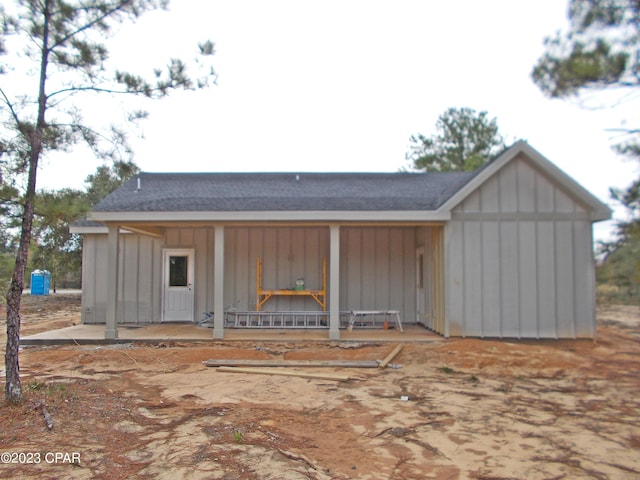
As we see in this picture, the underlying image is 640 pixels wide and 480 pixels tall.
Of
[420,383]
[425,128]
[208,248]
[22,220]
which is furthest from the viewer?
[425,128]

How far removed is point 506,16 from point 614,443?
6520mm

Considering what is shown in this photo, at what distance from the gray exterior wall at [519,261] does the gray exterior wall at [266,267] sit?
2359mm

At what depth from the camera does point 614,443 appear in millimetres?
4383

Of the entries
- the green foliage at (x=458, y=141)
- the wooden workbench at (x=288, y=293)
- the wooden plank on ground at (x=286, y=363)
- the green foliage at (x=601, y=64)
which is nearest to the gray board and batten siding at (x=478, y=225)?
the wooden workbench at (x=288, y=293)

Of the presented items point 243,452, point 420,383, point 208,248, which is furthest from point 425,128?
point 243,452

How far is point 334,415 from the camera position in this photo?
5.18 m

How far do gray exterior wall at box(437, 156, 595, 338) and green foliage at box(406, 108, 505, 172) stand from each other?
79.7ft

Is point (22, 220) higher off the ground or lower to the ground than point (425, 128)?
lower

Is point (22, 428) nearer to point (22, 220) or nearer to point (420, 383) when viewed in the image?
point (22, 220)

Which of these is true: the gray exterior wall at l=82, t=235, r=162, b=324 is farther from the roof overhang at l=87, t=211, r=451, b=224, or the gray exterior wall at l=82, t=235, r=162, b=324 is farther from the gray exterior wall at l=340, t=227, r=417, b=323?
the gray exterior wall at l=340, t=227, r=417, b=323

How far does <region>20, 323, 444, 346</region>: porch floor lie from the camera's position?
29.7 feet

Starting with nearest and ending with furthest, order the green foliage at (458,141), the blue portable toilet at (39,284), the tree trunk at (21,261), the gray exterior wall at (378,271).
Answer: the tree trunk at (21,261) < the gray exterior wall at (378,271) < the blue portable toilet at (39,284) < the green foliage at (458,141)

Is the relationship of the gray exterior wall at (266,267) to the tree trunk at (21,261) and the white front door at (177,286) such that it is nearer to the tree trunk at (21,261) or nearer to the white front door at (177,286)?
the white front door at (177,286)

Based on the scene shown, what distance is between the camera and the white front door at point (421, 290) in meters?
10.6
